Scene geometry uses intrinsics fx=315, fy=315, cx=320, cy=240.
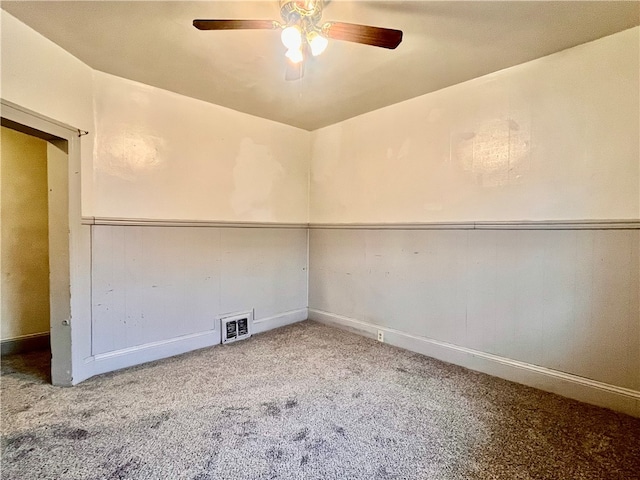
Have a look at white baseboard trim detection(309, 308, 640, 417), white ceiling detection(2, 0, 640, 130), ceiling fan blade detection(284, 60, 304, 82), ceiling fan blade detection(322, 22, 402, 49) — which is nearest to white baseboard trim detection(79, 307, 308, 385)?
white baseboard trim detection(309, 308, 640, 417)

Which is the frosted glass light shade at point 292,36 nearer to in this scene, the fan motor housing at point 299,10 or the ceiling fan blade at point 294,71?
the fan motor housing at point 299,10

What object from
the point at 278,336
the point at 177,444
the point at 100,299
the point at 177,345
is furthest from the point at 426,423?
the point at 100,299

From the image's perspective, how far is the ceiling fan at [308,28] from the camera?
144 cm

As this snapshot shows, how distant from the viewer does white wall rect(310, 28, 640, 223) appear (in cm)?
191

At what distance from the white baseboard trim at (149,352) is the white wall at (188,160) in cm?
109

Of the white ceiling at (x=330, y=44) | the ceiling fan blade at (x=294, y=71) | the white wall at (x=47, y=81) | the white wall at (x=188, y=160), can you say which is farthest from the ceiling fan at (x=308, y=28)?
the white wall at (x=188, y=160)

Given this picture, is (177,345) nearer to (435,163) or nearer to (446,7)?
(435,163)

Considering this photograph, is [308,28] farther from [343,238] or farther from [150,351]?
[150,351]

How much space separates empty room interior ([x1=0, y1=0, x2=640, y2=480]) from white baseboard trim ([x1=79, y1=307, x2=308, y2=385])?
17mm

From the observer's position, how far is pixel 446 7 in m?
1.64

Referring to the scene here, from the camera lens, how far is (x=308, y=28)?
163 cm

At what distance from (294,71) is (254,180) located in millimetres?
1325

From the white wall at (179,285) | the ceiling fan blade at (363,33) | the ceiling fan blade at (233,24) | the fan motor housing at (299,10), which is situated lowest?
the white wall at (179,285)

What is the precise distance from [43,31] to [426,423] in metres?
3.25
